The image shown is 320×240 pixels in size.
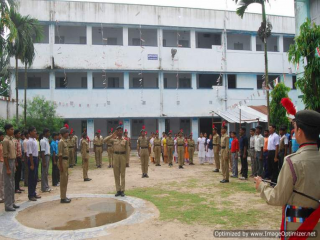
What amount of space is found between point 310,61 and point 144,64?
667 inches

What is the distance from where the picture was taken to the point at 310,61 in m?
6.30

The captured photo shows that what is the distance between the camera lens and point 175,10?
22922mm

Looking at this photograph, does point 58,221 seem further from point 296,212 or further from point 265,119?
point 265,119

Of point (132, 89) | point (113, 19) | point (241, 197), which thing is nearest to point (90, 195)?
point (241, 197)

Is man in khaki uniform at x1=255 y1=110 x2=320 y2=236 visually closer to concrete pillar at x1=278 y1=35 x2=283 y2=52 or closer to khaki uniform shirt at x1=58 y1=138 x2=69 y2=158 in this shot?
khaki uniform shirt at x1=58 y1=138 x2=69 y2=158

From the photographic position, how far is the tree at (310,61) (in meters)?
6.25

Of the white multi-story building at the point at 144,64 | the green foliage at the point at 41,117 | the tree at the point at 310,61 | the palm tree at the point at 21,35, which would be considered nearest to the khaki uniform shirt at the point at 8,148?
the tree at the point at 310,61

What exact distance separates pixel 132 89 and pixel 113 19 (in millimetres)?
5829

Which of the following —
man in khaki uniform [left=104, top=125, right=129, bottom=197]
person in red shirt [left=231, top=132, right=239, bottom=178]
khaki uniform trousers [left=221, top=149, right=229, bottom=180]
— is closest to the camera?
man in khaki uniform [left=104, top=125, right=129, bottom=197]

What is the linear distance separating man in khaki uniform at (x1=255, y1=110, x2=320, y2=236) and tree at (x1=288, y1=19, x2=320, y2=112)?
4.59m

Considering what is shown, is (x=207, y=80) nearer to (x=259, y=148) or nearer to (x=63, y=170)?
(x=259, y=148)

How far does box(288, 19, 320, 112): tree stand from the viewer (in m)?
6.25

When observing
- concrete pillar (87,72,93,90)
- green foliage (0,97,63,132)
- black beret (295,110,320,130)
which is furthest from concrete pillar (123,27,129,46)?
black beret (295,110,320,130)

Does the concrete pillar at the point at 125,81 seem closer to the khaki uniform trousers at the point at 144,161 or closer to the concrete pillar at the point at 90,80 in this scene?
the concrete pillar at the point at 90,80
